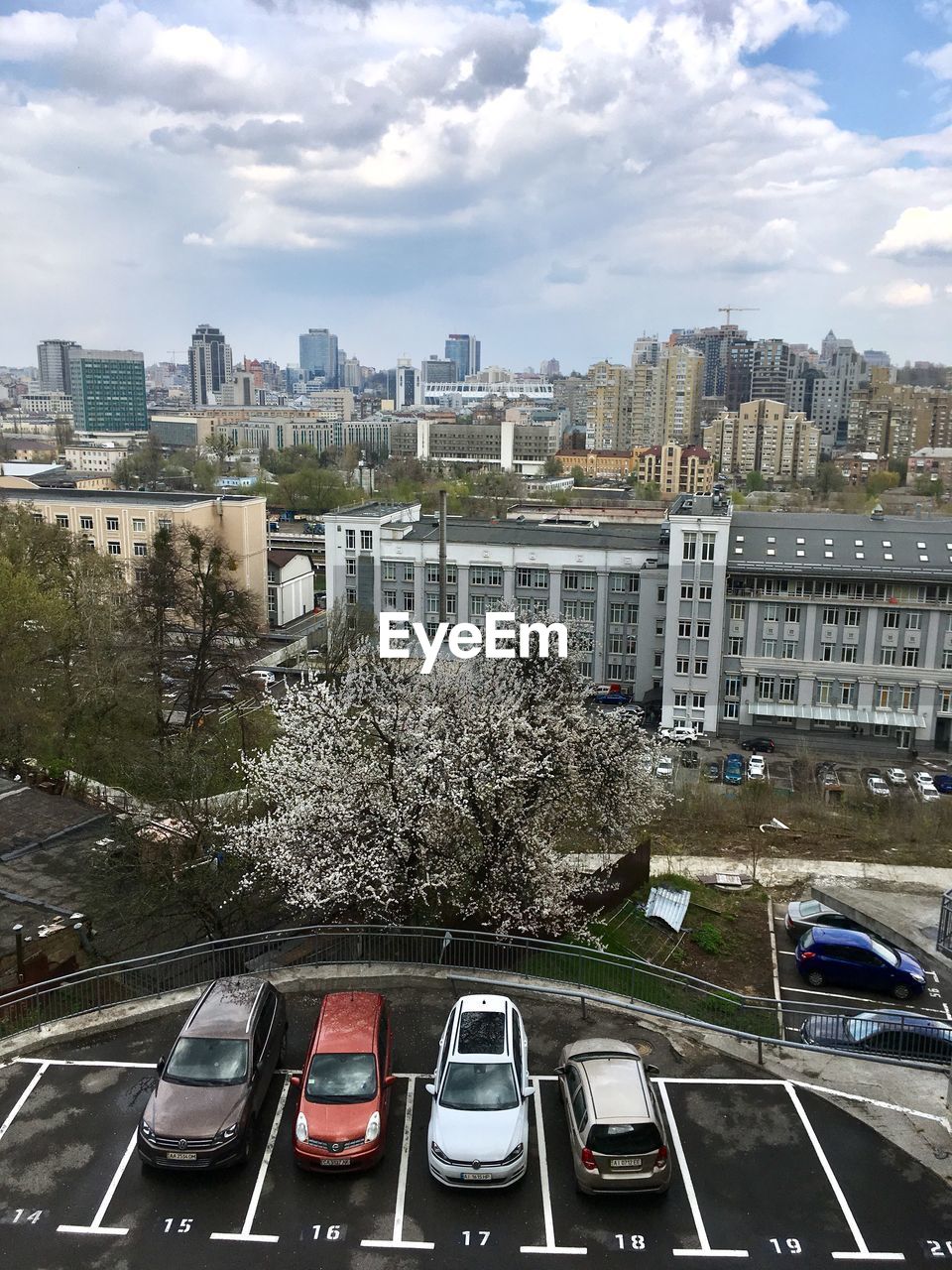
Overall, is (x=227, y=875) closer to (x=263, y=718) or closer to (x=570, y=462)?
(x=263, y=718)

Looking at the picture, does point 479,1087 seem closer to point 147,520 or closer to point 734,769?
Result: point 734,769

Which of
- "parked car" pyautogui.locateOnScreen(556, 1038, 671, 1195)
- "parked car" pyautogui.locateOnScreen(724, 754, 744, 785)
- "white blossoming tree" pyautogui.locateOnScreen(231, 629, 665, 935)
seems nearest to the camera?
"parked car" pyautogui.locateOnScreen(556, 1038, 671, 1195)

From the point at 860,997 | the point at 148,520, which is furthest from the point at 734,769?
the point at 148,520

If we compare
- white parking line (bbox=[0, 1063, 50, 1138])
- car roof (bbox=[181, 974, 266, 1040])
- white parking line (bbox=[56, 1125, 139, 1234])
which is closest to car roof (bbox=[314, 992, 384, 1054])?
car roof (bbox=[181, 974, 266, 1040])

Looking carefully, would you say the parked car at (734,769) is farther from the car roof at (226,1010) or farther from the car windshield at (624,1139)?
the car windshield at (624,1139)

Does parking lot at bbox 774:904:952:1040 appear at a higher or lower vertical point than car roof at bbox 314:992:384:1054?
lower

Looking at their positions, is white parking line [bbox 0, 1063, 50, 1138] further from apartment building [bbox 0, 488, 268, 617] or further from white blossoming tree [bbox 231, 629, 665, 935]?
apartment building [bbox 0, 488, 268, 617]


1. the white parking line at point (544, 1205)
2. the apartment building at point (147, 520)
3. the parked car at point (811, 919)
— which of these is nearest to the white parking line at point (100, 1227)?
the white parking line at point (544, 1205)
